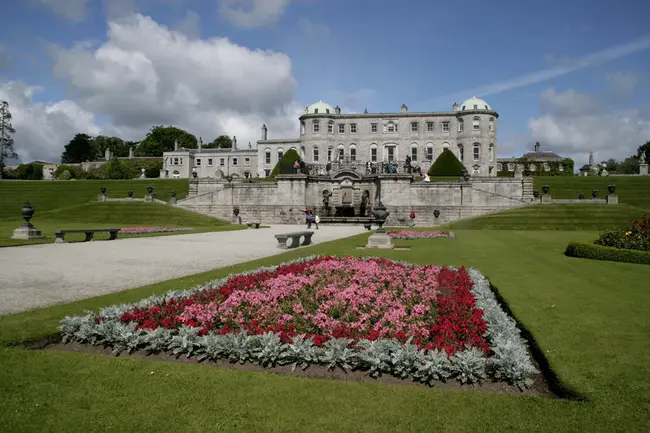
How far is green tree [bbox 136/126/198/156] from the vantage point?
12362 cm

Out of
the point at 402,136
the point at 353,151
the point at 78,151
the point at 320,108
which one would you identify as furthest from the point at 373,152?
the point at 78,151

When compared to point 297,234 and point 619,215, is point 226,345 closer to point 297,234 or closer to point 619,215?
point 297,234

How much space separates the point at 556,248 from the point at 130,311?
19151 mm

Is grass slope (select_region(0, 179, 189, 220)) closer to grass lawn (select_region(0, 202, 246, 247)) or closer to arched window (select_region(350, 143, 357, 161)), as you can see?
grass lawn (select_region(0, 202, 246, 247))

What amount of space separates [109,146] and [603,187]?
422 feet

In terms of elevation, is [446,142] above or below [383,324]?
above

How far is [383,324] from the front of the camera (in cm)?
758

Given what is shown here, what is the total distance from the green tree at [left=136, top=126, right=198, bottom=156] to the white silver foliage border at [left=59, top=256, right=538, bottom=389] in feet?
409

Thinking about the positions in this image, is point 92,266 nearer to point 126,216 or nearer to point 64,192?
point 126,216

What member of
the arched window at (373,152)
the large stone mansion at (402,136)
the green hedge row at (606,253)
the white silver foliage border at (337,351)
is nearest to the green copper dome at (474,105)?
the large stone mansion at (402,136)

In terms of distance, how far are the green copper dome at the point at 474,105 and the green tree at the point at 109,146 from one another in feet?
332

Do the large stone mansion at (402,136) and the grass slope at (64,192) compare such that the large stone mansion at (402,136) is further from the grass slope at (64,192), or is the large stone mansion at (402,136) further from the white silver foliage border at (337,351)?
the white silver foliage border at (337,351)

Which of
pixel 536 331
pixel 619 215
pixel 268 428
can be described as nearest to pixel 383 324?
pixel 536 331

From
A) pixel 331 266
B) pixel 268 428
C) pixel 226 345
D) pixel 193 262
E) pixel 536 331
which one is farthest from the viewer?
pixel 193 262
